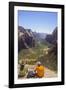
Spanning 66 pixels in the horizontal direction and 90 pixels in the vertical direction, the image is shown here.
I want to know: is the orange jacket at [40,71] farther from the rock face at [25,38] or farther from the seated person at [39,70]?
the rock face at [25,38]

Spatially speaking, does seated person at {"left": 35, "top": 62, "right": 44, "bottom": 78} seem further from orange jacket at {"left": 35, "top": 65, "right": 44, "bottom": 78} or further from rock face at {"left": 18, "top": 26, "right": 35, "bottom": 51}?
rock face at {"left": 18, "top": 26, "right": 35, "bottom": 51}

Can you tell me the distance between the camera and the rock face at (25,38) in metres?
2.14

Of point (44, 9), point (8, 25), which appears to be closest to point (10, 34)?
point (8, 25)

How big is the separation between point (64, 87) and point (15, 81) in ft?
1.60

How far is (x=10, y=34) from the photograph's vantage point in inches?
82.8

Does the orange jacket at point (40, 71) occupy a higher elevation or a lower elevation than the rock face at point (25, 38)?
lower

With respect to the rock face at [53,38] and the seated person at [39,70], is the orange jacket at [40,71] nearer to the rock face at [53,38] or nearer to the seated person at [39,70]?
the seated person at [39,70]

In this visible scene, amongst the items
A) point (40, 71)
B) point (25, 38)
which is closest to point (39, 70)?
point (40, 71)

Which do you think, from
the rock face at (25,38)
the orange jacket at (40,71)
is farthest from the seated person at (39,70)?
the rock face at (25,38)

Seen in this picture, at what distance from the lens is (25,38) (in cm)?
216

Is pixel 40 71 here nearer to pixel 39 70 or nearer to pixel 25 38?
pixel 39 70

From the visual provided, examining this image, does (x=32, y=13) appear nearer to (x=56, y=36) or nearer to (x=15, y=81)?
(x=56, y=36)

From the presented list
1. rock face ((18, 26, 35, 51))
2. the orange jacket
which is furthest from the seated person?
rock face ((18, 26, 35, 51))

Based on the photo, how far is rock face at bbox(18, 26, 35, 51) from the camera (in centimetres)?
214
